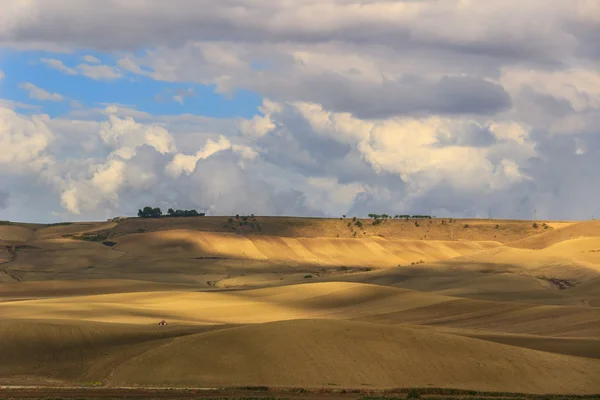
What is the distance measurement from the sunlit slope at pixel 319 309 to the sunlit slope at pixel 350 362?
18.5m

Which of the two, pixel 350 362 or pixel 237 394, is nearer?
pixel 237 394

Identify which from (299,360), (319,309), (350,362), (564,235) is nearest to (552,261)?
(564,235)

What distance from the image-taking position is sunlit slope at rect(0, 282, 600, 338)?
77625mm

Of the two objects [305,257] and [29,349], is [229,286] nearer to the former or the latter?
[305,257]

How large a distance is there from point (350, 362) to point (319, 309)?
150 ft

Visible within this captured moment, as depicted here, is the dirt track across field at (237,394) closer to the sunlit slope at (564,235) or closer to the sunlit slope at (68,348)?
the sunlit slope at (68,348)

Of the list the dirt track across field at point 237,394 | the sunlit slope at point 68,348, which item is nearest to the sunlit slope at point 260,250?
the sunlit slope at point 68,348

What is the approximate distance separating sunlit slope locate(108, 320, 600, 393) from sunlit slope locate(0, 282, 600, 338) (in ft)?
60.7

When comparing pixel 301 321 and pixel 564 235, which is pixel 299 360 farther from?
pixel 564 235

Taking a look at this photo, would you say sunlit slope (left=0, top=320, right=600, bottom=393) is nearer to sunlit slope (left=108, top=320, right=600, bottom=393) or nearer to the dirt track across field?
sunlit slope (left=108, top=320, right=600, bottom=393)

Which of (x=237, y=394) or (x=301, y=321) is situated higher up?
(x=301, y=321)

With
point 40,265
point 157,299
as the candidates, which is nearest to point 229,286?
point 157,299

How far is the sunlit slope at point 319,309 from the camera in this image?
255 feet

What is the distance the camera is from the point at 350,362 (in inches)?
1982
